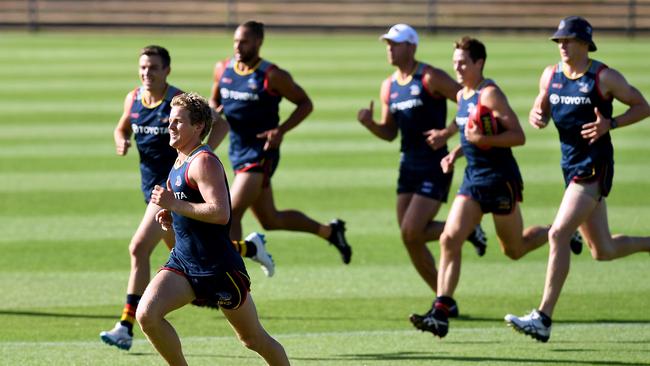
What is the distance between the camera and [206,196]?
746 cm

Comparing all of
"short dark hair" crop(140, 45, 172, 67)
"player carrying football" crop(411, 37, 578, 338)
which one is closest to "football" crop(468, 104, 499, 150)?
"player carrying football" crop(411, 37, 578, 338)

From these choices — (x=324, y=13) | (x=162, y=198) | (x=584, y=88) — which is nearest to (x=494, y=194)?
(x=584, y=88)

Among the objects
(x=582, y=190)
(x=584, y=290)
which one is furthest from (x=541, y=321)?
(x=584, y=290)

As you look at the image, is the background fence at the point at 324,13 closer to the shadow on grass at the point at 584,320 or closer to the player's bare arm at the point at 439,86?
the player's bare arm at the point at 439,86

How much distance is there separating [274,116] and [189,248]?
182 inches

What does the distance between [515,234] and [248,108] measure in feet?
9.56

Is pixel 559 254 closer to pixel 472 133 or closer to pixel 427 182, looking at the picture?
pixel 472 133

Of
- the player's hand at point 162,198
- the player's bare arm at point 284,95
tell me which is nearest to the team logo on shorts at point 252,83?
the player's bare arm at point 284,95

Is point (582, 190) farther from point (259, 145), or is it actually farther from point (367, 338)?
point (259, 145)

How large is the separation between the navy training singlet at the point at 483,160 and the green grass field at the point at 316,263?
121cm

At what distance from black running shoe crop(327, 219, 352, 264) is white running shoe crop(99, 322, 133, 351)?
3474 mm

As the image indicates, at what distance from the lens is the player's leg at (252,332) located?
7691 mm

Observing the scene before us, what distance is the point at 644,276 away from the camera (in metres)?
12.3

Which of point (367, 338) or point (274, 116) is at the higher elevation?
point (274, 116)
